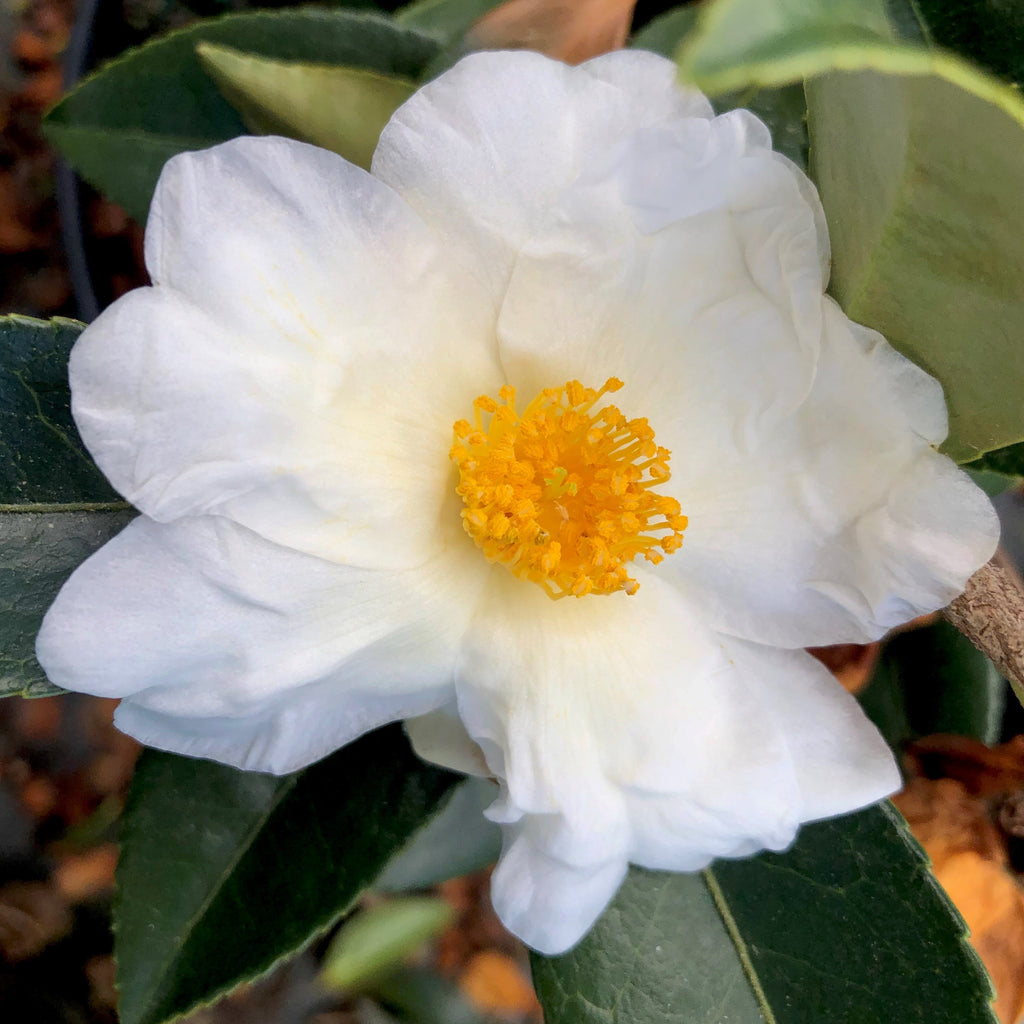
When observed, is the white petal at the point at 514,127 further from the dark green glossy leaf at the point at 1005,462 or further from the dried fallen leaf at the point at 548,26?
the dark green glossy leaf at the point at 1005,462

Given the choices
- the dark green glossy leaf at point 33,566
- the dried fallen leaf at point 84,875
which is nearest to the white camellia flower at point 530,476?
the dark green glossy leaf at point 33,566

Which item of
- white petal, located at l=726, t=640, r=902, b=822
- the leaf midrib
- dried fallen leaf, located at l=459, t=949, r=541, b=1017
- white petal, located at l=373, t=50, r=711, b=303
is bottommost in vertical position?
dried fallen leaf, located at l=459, t=949, r=541, b=1017

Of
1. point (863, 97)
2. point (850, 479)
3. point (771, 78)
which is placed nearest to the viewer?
point (771, 78)

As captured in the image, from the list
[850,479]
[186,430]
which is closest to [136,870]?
[186,430]

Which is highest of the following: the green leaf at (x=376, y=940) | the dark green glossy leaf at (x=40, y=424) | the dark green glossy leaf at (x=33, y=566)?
the dark green glossy leaf at (x=40, y=424)

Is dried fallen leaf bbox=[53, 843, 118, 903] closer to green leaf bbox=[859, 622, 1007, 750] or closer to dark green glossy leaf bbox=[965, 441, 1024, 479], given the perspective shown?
green leaf bbox=[859, 622, 1007, 750]

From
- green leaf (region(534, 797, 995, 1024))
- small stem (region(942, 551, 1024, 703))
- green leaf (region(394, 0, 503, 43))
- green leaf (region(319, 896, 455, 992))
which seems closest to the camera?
small stem (region(942, 551, 1024, 703))

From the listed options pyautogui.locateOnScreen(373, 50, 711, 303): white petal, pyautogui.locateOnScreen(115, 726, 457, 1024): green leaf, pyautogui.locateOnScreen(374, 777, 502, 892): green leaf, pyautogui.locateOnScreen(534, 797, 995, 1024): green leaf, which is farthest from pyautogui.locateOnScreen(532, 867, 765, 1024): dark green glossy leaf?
pyautogui.locateOnScreen(373, 50, 711, 303): white petal

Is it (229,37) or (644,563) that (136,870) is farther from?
(229,37)
